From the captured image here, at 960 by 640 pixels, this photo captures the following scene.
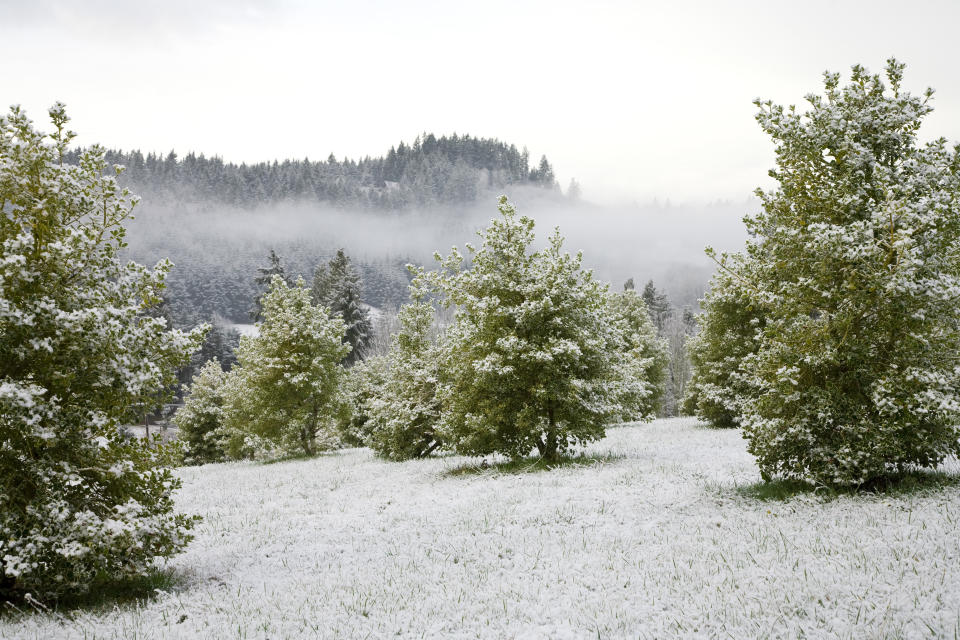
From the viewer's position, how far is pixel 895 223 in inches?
381

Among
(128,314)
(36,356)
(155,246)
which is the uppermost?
(128,314)

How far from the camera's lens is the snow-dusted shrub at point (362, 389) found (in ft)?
102

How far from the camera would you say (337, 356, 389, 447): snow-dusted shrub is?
1219 inches

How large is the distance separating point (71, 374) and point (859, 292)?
12285 mm

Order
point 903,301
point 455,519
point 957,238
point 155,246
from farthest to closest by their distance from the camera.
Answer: point 155,246 → point 455,519 → point 957,238 → point 903,301

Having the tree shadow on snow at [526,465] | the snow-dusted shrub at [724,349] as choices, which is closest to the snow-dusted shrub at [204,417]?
the tree shadow on snow at [526,465]

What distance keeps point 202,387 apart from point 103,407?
3359cm

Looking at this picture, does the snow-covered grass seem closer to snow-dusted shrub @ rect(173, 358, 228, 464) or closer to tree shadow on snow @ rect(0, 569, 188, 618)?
tree shadow on snow @ rect(0, 569, 188, 618)

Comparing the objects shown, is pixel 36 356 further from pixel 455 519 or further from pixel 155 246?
pixel 155 246

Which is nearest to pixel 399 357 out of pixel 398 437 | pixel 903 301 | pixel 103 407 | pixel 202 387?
pixel 398 437

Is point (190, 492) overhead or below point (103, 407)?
below

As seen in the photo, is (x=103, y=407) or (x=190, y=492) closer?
(x=103, y=407)

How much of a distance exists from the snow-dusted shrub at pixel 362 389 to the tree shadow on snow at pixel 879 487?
22.4 m

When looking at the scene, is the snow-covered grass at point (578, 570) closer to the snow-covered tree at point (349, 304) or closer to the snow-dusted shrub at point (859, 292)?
the snow-dusted shrub at point (859, 292)
